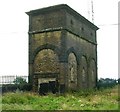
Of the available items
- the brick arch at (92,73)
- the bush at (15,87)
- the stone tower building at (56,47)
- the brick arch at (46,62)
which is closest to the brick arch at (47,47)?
the stone tower building at (56,47)

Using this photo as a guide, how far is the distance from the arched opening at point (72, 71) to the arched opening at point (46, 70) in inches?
48.7

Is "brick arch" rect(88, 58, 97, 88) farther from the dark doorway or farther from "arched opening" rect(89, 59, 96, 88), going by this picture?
the dark doorway

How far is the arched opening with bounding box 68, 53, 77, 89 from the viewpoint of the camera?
2480cm

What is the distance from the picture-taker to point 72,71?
2552 cm

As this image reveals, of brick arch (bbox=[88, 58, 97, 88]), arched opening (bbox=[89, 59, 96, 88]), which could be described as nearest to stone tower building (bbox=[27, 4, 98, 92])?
brick arch (bbox=[88, 58, 97, 88])

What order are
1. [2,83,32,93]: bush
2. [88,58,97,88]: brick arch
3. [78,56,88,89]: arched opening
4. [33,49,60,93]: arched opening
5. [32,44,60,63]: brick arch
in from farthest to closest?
[88,58,97,88]: brick arch < [78,56,88,89]: arched opening < [2,83,32,93]: bush < [32,44,60,63]: brick arch < [33,49,60,93]: arched opening

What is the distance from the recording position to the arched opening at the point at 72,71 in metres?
24.8

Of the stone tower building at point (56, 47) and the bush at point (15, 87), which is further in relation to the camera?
the bush at point (15, 87)

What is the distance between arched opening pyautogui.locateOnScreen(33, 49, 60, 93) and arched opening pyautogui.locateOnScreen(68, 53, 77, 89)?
1238 mm

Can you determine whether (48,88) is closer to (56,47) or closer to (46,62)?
(46,62)

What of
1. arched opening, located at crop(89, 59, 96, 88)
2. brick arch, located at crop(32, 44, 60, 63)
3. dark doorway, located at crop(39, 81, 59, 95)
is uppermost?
brick arch, located at crop(32, 44, 60, 63)

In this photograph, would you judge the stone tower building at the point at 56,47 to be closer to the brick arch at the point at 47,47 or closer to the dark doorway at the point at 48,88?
the brick arch at the point at 47,47

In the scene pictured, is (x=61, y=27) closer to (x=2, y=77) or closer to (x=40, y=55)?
(x=40, y=55)

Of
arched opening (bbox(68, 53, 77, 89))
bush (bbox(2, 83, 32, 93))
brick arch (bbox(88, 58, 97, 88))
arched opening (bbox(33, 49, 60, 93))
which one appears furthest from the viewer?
brick arch (bbox(88, 58, 97, 88))
